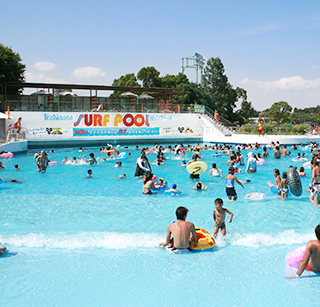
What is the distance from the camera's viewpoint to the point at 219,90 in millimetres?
55156

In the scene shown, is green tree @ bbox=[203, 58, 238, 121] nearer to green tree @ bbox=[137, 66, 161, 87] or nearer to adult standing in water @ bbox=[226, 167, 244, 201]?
green tree @ bbox=[137, 66, 161, 87]

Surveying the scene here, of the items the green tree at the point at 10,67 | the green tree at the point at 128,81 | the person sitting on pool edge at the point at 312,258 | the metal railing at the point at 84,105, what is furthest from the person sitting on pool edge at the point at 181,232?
the green tree at the point at 128,81

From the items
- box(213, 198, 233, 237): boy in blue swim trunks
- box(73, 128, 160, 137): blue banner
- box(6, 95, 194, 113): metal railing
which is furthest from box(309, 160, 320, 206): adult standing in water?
box(6, 95, 194, 113): metal railing

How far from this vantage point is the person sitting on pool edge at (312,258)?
16.8 ft

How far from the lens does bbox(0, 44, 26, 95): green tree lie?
35366mm

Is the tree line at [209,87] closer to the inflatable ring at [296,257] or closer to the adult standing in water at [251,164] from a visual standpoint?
the adult standing in water at [251,164]

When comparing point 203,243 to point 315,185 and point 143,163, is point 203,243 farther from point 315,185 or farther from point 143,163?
point 143,163

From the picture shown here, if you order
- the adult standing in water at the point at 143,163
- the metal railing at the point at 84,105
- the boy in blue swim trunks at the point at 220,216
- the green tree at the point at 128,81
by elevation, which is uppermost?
the green tree at the point at 128,81

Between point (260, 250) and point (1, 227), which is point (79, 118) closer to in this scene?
point (1, 227)

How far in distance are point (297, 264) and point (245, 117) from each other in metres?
54.2

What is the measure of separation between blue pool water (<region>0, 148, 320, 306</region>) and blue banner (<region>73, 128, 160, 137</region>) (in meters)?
18.4

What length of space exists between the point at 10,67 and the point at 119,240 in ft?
116

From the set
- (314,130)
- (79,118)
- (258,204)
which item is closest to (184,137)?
(79,118)

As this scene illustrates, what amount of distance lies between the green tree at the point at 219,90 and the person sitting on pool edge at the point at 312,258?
47409 mm
